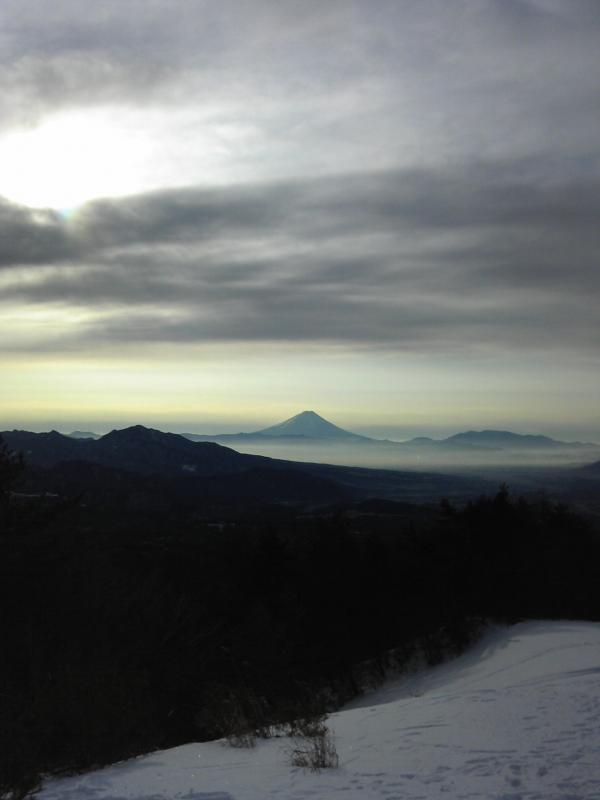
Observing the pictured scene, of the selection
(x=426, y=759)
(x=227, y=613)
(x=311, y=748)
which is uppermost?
(x=426, y=759)

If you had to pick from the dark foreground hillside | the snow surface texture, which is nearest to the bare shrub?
the snow surface texture

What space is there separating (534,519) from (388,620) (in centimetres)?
1278

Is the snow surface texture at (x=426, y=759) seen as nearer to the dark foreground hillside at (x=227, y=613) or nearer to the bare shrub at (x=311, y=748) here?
the bare shrub at (x=311, y=748)

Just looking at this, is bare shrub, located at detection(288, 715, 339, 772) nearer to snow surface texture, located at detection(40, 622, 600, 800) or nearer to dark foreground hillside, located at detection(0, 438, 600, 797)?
snow surface texture, located at detection(40, 622, 600, 800)

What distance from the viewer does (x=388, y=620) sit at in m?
40.9

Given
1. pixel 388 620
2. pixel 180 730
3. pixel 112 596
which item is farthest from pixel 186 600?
pixel 388 620

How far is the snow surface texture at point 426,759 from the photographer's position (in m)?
8.44

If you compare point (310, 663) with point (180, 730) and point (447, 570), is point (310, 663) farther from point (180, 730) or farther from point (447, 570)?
point (180, 730)

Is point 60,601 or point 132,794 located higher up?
point 132,794

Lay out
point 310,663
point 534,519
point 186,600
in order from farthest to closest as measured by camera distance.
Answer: point 534,519
point 310,663
point 186,600

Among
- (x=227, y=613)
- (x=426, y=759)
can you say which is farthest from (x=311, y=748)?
(x=227, y=613)

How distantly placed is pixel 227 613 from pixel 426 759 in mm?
30820

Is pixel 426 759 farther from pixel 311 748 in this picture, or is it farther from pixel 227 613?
pixel 227 613

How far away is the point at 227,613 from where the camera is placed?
39094 millimetres
